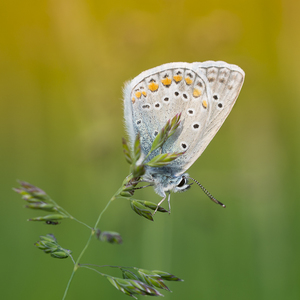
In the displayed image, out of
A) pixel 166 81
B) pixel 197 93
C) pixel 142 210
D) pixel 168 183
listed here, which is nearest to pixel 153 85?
pixel 166 81

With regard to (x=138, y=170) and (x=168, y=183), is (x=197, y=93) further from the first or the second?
(x=138, y=170)

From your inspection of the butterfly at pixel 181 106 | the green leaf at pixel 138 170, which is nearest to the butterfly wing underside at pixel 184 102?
the butterfly at pixel 181 106

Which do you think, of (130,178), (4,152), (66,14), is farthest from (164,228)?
(66,14)

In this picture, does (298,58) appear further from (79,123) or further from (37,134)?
(37,134)

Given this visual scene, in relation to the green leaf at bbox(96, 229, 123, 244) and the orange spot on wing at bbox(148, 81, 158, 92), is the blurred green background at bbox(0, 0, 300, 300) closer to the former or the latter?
the orange spot on wing at bbox(148, 81, 158, 92)

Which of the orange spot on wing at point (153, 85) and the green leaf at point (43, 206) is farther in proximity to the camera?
the orange spot on wing at point (153, 85)

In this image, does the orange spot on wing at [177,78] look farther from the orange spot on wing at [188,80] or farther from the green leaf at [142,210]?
the green leaf at [142,210]

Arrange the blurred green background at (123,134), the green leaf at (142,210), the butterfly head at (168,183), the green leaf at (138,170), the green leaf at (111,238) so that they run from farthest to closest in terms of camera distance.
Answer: the blurred green background at (123,134), the butterfly head at (168,183), the green leaf at (142,210), the green leaf at (138,170), the green leaf at (111,238)

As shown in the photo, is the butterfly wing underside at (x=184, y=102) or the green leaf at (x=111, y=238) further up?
the butterfly wing underside at (x=184, y=102)
